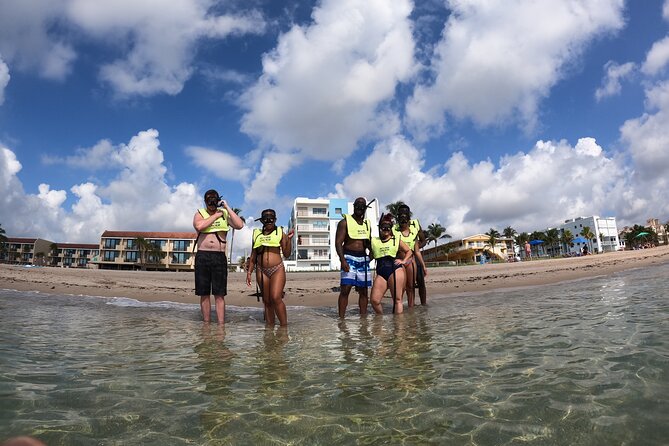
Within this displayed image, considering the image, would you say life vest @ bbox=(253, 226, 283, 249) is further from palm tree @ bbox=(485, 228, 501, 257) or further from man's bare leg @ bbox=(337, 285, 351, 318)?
palm tree @ bbox=(485, 228, 501, 257)

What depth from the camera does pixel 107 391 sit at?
3113 millimetres

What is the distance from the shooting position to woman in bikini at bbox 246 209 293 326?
7004 millimetres

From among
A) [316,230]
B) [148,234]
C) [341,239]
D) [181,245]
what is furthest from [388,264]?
[148,234]

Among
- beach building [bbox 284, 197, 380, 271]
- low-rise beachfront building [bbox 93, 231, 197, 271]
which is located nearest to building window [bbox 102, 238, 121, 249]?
low-rise beachfront building [bbox 93, 231, 197, 271]

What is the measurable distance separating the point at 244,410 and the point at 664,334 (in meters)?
4.41

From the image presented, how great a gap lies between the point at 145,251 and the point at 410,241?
9410cm

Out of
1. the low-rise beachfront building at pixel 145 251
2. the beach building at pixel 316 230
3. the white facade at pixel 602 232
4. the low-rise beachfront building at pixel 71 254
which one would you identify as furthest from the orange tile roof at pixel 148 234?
the white facade at pixel 602 232

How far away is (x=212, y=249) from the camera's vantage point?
7.40 m

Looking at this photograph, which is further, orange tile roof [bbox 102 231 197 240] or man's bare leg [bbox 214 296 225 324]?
orange tile roof [bbox 102 231 197 240]

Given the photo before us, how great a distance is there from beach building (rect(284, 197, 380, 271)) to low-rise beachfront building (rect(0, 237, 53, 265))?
239 ft

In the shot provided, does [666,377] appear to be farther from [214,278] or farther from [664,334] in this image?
[214,278]

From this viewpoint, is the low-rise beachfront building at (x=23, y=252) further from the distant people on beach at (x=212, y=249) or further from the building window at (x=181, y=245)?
the distant people on beach at (x=212, y=249)

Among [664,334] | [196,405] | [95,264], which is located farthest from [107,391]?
[95,264]

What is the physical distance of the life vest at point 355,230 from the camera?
8016 mm
